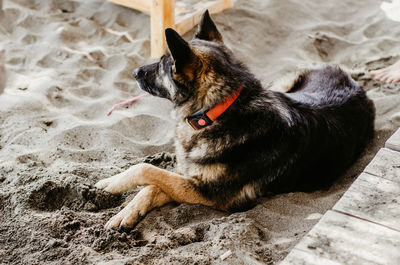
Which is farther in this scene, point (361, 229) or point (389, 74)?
point (389, 74)

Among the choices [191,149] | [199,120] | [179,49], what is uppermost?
[179,49]

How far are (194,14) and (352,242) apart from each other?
416 cm

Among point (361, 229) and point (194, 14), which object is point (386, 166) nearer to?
point (361, 229)

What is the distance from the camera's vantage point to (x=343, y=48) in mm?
5438

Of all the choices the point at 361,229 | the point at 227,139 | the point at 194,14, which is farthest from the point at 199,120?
the point at 194,14

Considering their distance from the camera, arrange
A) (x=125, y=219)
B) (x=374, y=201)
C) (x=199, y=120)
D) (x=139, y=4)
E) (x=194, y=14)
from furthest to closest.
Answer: (x=194, y=14), (x=139, y=4), (x=199, y=120), (x=125, y=219), (x=374, y=201)

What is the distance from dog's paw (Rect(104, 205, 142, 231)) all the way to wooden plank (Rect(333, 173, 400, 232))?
128 centimetres

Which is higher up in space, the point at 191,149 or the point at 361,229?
the point at 361,229

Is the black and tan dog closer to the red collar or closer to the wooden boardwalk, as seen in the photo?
the red collar

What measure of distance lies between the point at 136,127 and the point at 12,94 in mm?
1289

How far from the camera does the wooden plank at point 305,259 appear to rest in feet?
5.48

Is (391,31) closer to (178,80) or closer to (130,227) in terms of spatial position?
(178,80)

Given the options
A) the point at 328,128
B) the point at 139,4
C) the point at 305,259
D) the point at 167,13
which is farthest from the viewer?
the point at 139,4

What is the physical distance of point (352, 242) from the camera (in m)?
1.75
